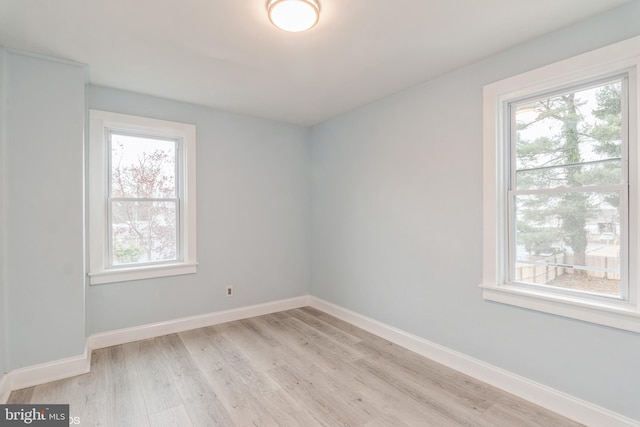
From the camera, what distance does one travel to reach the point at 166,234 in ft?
11.1

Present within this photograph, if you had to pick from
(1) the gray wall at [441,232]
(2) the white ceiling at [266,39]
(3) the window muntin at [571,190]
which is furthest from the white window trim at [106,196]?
(3) the window muntin at [571,190]

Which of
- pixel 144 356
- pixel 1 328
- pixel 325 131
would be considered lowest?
pixel 144 356

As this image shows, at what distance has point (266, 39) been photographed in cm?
214

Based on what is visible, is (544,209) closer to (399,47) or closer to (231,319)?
(399,47)

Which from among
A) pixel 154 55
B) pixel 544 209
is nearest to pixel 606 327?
pixel 544 209

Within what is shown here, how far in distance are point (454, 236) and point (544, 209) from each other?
0.66 metres

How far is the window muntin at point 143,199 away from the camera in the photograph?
3096 mm

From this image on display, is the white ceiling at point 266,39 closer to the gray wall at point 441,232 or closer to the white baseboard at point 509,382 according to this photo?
the gray wall at point 441,232

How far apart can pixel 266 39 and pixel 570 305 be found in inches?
105

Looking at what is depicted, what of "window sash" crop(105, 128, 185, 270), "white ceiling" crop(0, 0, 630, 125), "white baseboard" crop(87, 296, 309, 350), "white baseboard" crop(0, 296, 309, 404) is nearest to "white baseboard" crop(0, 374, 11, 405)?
"white baseboard" crop(0, 296, 309, 404)

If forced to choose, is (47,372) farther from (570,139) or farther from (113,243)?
(570,139)

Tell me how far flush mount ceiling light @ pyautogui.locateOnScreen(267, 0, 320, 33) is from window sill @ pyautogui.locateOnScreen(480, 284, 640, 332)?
2.23m

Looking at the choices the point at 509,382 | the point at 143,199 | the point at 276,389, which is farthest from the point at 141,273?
the point at 509,382

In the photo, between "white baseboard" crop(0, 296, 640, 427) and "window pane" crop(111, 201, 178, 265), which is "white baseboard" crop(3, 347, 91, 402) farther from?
"window pane" crop(111, 201, 178, 265)
